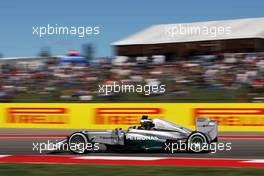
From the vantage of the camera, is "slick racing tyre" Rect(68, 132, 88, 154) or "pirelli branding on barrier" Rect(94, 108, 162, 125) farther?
"pirelli branding on barrier" Rect(94, 108, 162, 125)

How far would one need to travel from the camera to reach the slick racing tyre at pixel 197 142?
8.88 meters

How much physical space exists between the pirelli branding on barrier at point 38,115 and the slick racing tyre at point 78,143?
7.11m

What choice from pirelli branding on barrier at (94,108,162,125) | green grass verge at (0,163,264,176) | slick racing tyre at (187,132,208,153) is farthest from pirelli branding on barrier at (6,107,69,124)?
green grass verge at (0,163,264,176)

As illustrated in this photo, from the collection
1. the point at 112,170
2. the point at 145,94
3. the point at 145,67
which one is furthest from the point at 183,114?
the point at 112,170

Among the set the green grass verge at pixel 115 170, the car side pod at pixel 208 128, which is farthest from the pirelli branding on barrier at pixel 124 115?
the green grass verge at pixel 115 170

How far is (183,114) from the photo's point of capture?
1577cm

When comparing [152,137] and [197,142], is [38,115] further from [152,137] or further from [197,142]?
[197,142]

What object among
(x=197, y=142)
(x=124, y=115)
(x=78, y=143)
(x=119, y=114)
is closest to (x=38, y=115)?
(x=119, y=114)

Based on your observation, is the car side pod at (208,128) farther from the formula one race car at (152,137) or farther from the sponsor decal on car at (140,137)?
the sponsor decal on car at (140,137)

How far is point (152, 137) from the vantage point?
907 cm

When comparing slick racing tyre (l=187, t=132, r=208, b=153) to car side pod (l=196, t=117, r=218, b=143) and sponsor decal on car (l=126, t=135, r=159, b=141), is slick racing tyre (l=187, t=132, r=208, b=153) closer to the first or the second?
car side pod (l=196, t=117, r=218, b=143)

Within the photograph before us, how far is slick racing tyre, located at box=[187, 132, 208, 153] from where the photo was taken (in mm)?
8875

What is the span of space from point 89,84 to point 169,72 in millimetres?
2619

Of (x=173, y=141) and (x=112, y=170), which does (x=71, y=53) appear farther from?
(x=112, y=170)
